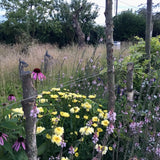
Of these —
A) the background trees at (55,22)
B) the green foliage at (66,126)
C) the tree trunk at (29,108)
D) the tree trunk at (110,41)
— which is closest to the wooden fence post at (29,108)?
the tree trunk at (29,108)

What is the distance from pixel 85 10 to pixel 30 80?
14995mm

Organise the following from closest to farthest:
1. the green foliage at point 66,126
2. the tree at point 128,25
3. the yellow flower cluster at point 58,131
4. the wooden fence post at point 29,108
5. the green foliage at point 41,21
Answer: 1. the wooden fence post at point 29,108
2. the yellow flower cluster at point 58,131
3. the green foliage at point 66,126
4. the green foliage at point 41,21
5. the tree at point 128,25

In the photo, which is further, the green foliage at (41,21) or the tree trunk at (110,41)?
the green foliage at (41,21)

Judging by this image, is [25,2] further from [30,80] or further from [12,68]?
[30,80]

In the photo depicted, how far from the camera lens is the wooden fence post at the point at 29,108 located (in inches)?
47.8

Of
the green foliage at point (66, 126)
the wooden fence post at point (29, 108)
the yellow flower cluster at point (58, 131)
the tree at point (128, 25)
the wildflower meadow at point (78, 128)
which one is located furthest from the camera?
the tree at point (128, 25)

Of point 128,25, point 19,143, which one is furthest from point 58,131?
point 128,25

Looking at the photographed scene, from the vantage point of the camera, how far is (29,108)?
4.13 ft

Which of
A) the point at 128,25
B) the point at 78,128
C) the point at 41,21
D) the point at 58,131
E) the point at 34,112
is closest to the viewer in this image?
the point at 34,112

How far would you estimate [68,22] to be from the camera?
1477 centimetres

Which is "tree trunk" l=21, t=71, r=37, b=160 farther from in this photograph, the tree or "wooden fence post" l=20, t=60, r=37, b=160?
the tree

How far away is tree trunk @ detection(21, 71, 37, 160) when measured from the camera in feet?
3.99

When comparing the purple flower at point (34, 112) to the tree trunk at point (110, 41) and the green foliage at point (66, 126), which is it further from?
the tree trunk at point (110, 41)

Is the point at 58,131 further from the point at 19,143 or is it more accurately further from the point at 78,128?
the point at 78,128
